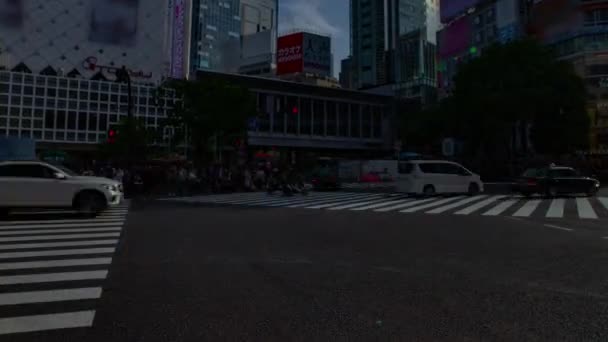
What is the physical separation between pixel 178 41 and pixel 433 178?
6508 centimetres

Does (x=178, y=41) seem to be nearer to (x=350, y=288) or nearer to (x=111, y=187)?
(x=111, y=187)

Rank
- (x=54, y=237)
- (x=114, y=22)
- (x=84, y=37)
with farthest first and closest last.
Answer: (x=114, y=22)
(x=84, y=37)
(x=54, y=237)

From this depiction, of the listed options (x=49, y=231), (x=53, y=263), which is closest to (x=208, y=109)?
(x=49, y=231)

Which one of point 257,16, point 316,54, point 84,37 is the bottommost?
point 316,54

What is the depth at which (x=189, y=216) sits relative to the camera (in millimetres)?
11703

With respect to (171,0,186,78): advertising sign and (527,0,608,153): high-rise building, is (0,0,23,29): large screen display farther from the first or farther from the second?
(527,0,608,153): high-rise building

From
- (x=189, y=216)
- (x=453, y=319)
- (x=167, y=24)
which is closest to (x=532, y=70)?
(x=189, y=216)

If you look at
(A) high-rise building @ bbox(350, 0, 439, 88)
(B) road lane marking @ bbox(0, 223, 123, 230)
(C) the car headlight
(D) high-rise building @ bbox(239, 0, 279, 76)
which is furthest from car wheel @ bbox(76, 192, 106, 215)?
(A) high-rise building @ bbox(350, 0, 439, 88)

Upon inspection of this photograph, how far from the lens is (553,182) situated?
17672mm

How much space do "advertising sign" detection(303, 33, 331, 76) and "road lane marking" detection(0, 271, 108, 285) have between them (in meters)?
→ 57.3

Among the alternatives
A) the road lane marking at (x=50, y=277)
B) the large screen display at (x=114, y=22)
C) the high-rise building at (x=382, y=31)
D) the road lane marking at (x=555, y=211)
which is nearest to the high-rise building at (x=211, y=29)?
the large screen display at (x=114, y=22)

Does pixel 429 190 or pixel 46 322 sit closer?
pixel 46 322

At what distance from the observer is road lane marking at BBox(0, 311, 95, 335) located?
3.43m

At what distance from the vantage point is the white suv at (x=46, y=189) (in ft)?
35.3
